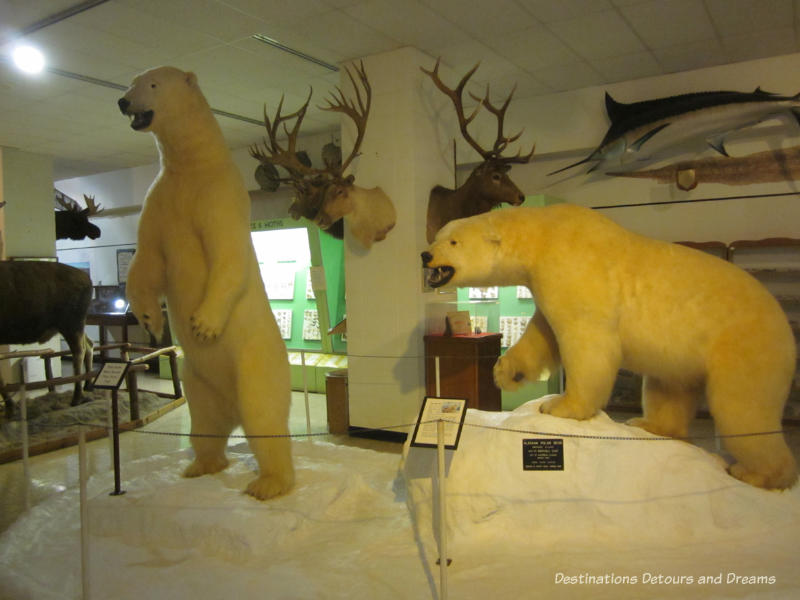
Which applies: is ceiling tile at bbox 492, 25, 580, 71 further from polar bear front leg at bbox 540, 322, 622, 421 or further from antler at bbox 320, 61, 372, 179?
polar bear front leg at bbox 540, 322, 622, 421

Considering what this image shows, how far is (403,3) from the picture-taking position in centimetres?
388

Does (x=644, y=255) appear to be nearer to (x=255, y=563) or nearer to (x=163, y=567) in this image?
(x=255, y=563)

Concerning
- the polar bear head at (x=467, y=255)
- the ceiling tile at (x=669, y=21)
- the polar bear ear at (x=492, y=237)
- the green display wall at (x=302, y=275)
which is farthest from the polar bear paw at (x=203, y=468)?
the ceiling tile at (x=669, y=21)

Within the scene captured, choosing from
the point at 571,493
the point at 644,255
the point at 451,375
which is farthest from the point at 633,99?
the point at 571,493

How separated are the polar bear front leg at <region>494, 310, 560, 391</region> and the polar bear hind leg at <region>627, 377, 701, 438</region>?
1.49ft

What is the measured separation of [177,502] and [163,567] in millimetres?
375

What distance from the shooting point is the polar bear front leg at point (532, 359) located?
2.59 metres

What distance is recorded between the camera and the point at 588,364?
2293 millimetres

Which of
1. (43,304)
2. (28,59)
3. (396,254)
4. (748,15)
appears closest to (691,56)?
(748,15)

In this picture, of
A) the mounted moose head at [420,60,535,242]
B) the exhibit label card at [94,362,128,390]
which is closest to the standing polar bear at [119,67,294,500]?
the exhibit label card at [94,362,128,390]

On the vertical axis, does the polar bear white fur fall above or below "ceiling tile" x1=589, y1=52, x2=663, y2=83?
below

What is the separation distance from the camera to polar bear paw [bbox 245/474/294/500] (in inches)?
101

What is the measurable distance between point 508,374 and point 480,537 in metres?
0.67

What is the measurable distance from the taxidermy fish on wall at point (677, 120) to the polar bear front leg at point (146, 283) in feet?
13.6
